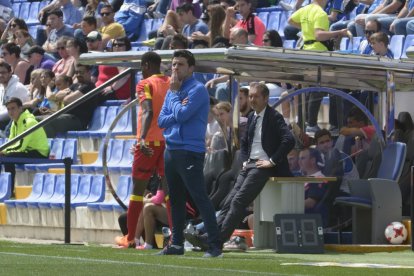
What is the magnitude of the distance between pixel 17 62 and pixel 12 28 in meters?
2.68

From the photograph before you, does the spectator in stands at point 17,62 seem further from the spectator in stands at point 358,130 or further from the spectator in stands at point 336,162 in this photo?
the spectator in stands at point 336,162

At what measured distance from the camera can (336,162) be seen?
17.2m

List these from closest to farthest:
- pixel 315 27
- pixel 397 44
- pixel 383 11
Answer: pixel 397 44 < pixel 383 11 < pixel 315 27

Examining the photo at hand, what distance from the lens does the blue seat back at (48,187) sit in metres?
21.7

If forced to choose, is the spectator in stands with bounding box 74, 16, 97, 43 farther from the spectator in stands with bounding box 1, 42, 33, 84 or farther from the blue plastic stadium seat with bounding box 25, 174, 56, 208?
the blue plastic stadium seat with bounding box 25, 174, 56, 208

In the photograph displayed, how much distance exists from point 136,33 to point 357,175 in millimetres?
10743

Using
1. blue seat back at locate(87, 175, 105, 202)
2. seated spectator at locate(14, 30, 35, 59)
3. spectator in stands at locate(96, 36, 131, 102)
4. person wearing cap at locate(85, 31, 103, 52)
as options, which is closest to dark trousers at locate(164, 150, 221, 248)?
blue seat back at locate(87, 175, 105, 202)

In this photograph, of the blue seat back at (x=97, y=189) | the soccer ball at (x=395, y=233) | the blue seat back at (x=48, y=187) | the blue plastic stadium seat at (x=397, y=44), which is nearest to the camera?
the soccer ball at (x=395, y=233)

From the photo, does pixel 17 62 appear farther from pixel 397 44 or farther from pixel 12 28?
pixel 397 44

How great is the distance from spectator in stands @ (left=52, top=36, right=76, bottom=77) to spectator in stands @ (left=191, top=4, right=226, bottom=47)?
3.74 metres

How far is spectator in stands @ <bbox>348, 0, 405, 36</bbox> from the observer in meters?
21.2

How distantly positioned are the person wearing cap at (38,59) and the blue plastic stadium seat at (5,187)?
12.6 ft

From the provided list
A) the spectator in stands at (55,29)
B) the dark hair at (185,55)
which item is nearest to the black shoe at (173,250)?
the dark hair at (185,55)

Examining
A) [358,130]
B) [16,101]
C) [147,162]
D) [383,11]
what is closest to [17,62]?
[16,101]
